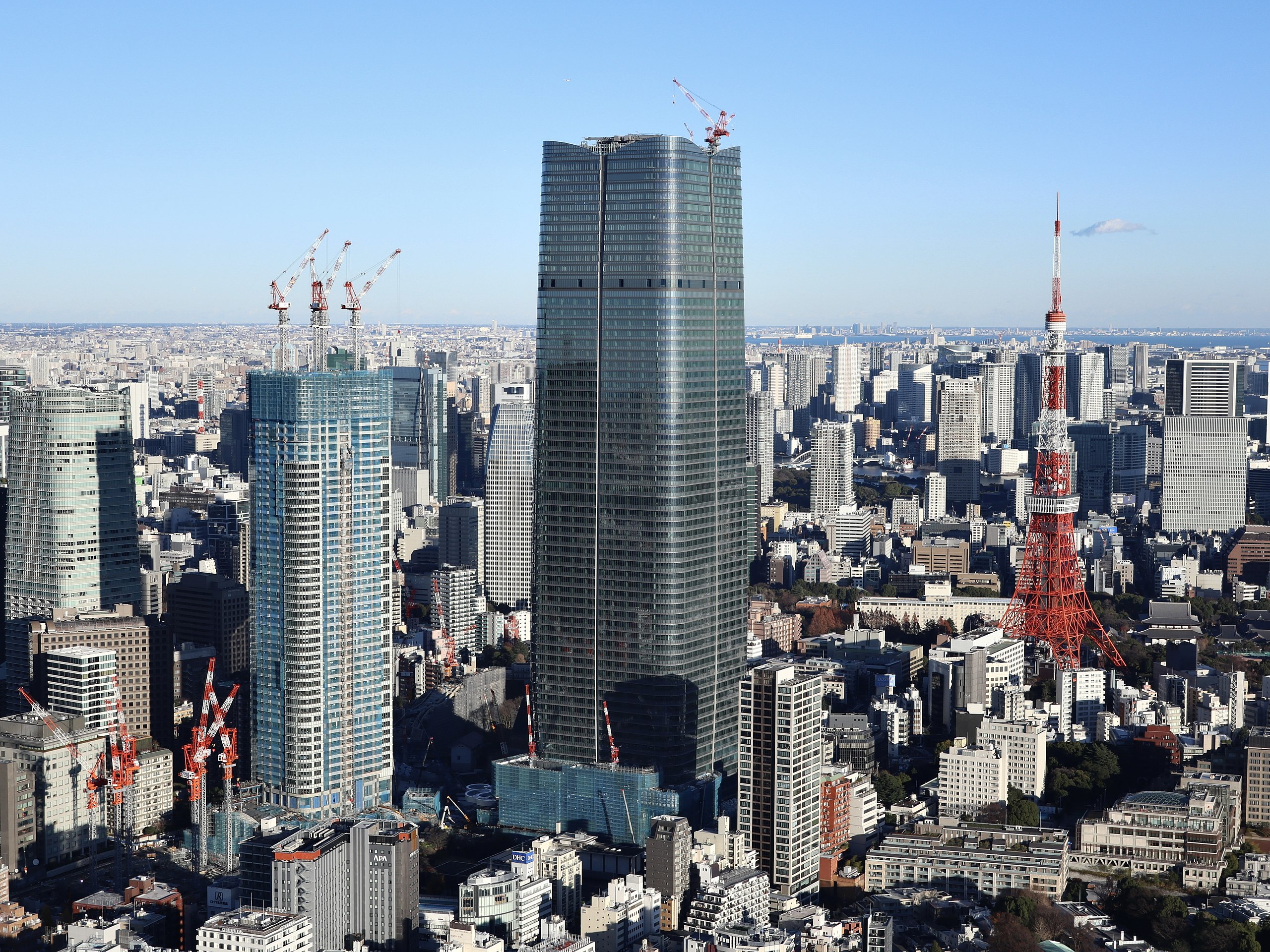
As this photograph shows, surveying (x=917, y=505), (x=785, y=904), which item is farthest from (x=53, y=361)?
(x=785, y=904)

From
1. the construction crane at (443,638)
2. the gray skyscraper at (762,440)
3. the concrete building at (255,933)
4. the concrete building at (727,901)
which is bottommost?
the concrete building at (727,901)

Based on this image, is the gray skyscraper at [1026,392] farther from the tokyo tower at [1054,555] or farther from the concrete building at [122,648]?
the concrete building at [122,648]

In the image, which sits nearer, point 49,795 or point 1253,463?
point 49,795

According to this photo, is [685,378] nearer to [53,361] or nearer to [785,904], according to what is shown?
[785,904]

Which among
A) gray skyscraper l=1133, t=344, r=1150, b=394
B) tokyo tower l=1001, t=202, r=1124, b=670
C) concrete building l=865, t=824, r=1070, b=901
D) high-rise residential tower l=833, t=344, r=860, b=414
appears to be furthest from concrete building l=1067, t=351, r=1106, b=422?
concrete building l=865, t=824, r=1070, b=901

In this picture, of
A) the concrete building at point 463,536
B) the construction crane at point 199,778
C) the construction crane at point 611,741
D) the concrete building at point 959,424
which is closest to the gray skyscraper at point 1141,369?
the concrete building at point 959,424

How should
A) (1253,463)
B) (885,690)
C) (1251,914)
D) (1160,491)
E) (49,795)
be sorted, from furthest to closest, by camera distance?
Result: (1253,463) < (1160,491) < (885,690) < (49,795) < (1251,914)

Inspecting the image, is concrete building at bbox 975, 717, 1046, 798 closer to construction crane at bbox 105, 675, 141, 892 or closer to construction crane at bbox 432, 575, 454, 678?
construction crane at bbox 432, 575, 454, 678
